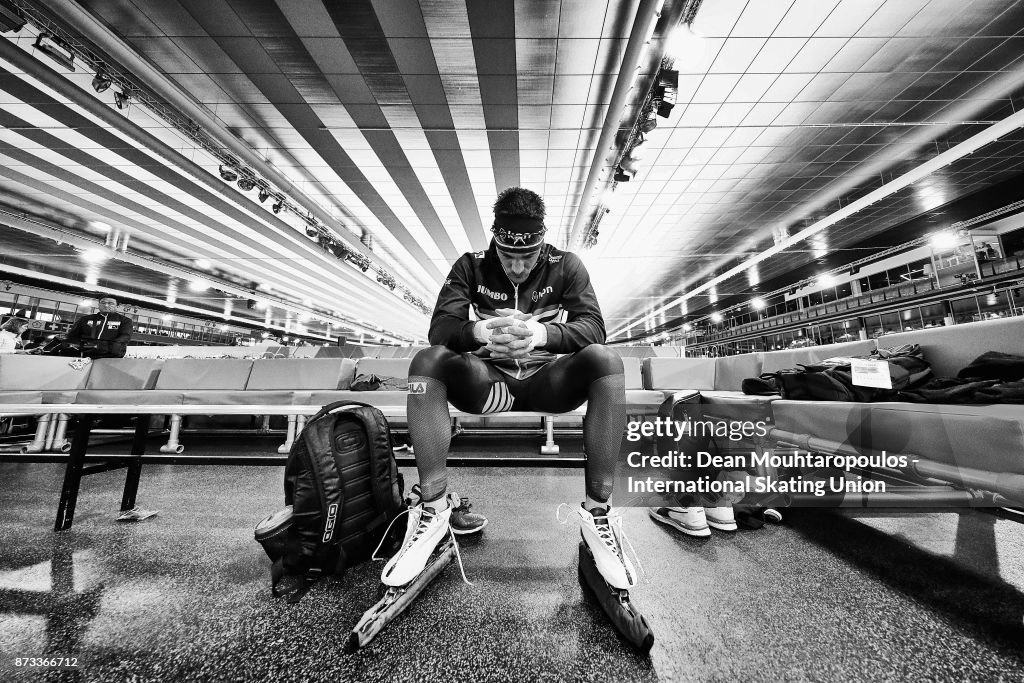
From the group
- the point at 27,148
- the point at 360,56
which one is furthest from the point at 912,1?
the point at 27,148

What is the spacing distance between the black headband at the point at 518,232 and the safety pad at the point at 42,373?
4.36m

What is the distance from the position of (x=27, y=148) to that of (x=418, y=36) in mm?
7430

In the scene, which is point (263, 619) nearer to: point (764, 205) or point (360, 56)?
point (360, 56)

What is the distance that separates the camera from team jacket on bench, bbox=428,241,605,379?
1.39 m

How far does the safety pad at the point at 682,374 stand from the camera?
3801 mm

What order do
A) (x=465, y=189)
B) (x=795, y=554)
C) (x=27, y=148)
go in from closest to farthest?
(x=795, y=554) < (x=27, y=148) < (x=465, y=189)

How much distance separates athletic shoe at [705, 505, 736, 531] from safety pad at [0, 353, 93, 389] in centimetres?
503

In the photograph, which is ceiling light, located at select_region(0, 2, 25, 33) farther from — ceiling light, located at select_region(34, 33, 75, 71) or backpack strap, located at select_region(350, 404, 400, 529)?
backpack strap, located at select_region(350, 404, 400, 529)

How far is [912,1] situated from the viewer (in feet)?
12.1

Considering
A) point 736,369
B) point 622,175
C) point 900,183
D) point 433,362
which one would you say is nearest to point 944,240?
point 900,183

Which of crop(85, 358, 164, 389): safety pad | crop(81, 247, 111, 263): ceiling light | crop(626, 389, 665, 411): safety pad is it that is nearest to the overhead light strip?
crop(626, 389, 665, 411): safety pad

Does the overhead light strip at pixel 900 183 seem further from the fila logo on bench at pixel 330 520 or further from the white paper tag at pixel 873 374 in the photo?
the fila logo on bench at pixel 330 520

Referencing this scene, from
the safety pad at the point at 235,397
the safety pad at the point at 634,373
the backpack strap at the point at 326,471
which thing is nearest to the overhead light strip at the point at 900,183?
the safety pad at the point at 634,373

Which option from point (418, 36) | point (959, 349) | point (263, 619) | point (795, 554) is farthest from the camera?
point (418, 36)
